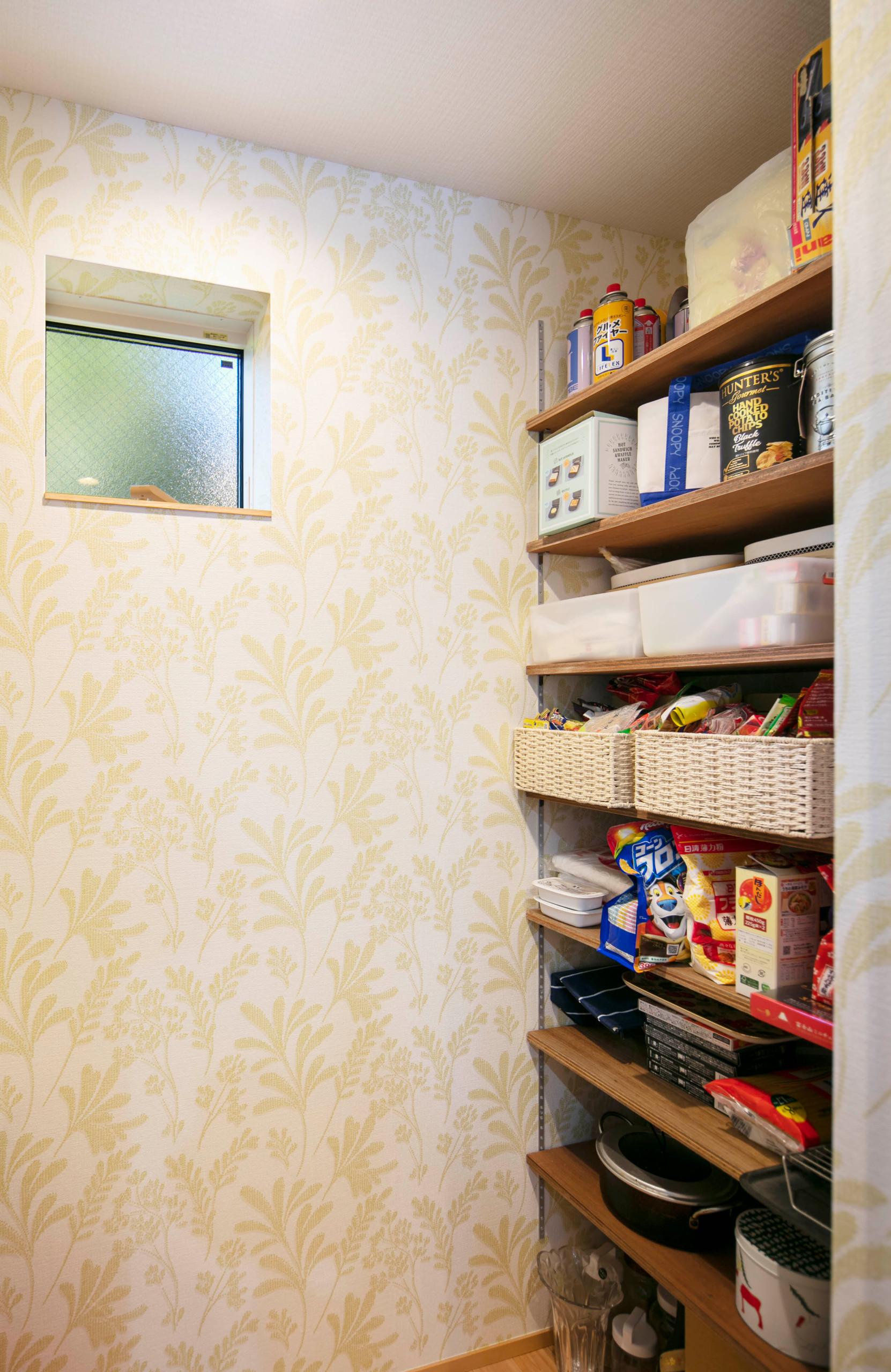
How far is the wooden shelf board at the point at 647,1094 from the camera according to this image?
51.2 inches

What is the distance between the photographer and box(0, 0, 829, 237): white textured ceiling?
1.33 metres

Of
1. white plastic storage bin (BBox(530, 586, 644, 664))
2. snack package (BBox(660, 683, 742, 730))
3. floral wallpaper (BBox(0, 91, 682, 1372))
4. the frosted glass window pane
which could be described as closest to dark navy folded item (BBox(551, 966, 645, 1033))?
floral wallpaper (BBox(0, 91, 682, 1372))

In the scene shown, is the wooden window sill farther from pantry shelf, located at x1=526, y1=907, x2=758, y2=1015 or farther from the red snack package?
the red snack package

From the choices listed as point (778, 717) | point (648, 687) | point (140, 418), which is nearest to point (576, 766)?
point (648, 687)

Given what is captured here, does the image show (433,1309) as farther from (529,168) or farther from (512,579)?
(529,168)

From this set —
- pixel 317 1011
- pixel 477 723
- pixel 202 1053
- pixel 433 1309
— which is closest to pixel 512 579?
pixel 477 723

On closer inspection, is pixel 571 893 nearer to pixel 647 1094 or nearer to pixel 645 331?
pixel 647 1094

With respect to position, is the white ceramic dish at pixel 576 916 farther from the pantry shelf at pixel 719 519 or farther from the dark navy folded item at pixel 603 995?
the pantry shelf at pixel 719 519

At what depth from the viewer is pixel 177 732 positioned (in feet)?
5.29

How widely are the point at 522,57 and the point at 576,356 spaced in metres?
0.53

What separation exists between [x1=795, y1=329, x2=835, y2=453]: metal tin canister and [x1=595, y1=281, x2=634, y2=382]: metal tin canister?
477mm

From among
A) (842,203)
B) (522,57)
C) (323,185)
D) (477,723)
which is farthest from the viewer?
(477,723)

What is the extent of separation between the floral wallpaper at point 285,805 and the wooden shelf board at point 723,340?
254 mm

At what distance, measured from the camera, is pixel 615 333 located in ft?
5.39
